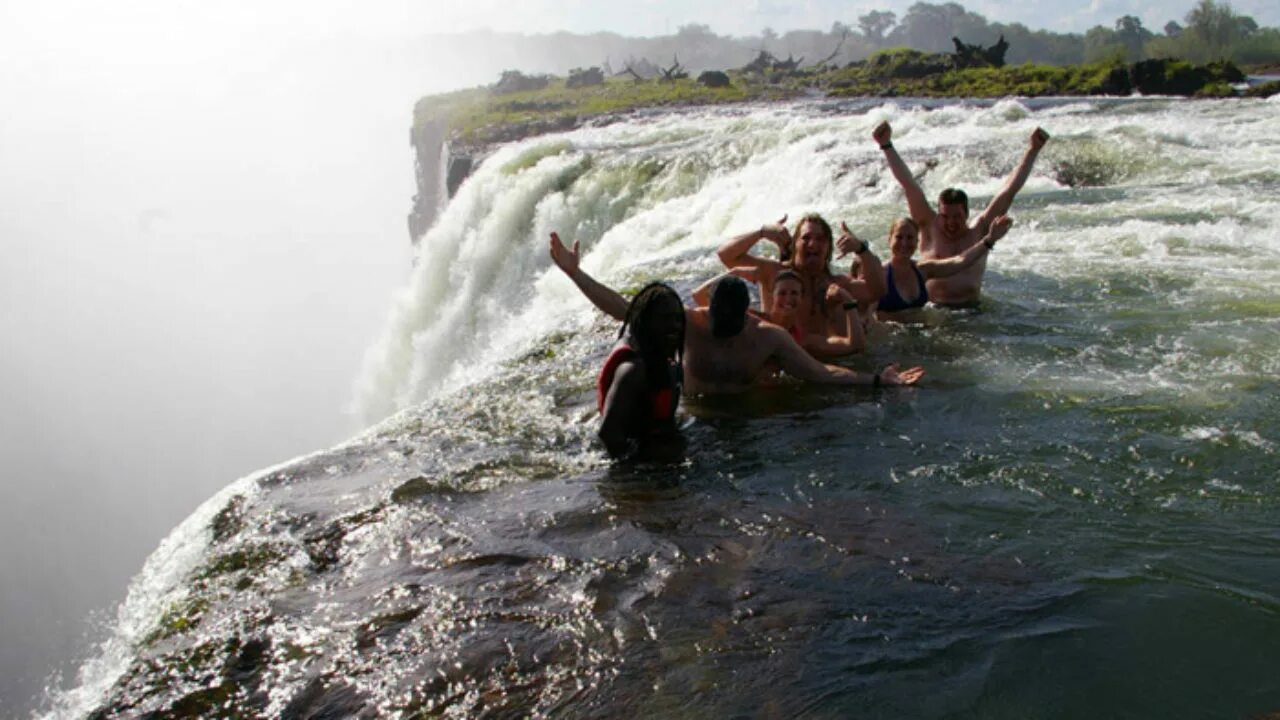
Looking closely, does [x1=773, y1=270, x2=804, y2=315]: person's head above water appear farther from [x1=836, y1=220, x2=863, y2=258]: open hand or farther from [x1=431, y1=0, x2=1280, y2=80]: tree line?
[x1=431, y1=0, x2=1280, y2=80]: tree line

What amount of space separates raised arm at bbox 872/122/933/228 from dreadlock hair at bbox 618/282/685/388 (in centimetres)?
298

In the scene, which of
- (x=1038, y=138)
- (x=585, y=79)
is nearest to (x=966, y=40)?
(x=585, y=79)

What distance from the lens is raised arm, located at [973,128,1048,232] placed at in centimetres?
775

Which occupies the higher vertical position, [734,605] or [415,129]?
[415,129]

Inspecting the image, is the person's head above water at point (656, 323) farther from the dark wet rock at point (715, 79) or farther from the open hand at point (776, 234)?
the dark wet rock at point (715, 79)

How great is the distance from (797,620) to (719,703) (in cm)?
56

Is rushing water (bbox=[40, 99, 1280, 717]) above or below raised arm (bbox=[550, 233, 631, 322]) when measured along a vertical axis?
below

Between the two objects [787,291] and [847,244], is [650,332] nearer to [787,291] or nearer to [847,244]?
[787,291]

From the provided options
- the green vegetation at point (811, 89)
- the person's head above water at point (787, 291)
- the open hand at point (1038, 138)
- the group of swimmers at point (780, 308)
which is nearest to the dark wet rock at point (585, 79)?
the green vegetation at point (811, 89)

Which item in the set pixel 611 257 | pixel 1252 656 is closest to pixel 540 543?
pixel 1252 656

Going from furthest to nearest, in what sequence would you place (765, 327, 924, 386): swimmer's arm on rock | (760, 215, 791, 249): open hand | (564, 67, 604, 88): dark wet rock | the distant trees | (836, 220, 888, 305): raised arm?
the distant trees, (564, 67, 604, 88): dark wet rock, (836, 220, 888, 305): raised arm, (760, 215, 791, 249): open hand, (765, 327, 924, 386): swimmer's arm on rock

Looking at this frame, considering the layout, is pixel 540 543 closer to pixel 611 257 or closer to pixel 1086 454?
pixel 1086 454

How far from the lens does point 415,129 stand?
4409 cm

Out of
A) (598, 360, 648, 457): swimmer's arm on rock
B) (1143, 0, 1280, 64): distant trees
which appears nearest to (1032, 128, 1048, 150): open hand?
(598, 360, 648, 457): swimmer's arm on rock
